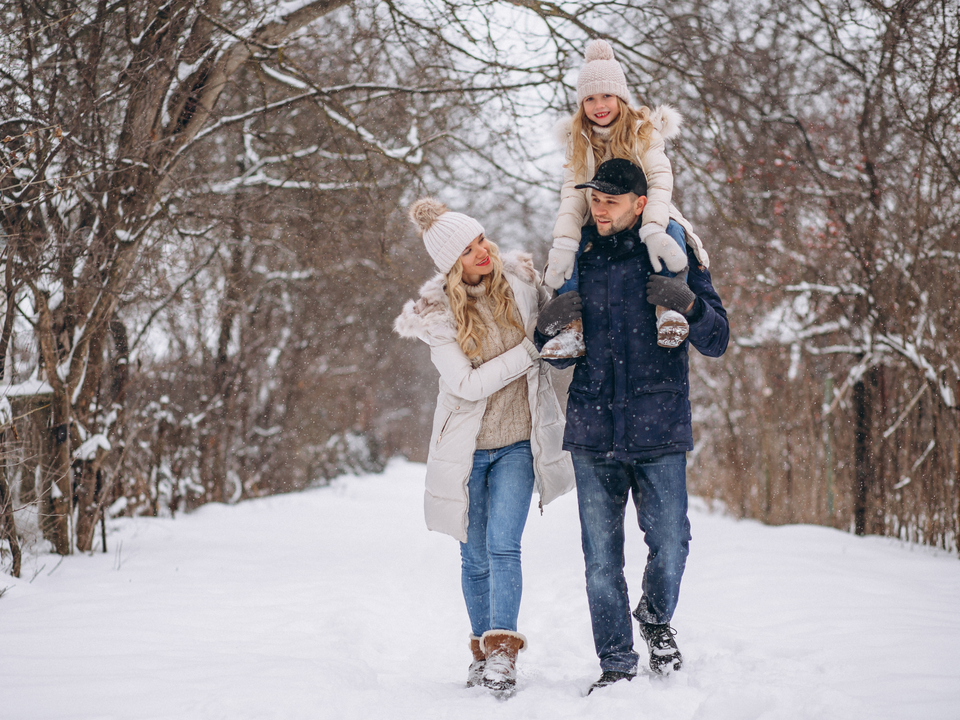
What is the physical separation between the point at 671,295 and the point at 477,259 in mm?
829

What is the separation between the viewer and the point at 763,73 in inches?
222

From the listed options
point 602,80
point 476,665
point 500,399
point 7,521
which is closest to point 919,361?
point 602,80

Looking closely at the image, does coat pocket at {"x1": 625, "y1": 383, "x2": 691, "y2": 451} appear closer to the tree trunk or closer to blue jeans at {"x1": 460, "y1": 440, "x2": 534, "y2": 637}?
blue jeans at {"x1": 460, "y1": 440, "x2": 534, "y2": 637}

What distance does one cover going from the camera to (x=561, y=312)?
2.62m

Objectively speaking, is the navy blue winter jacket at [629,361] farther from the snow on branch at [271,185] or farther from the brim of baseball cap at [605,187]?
the snow on branch at [271,185]

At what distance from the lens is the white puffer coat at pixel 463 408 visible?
279cm

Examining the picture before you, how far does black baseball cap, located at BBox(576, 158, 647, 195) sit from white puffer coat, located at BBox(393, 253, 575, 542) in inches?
20.6

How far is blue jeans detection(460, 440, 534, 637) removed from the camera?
2768mm

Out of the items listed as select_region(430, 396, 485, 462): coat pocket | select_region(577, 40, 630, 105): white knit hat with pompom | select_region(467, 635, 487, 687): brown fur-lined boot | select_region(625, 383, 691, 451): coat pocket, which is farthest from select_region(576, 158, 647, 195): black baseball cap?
select_region(467, 635, 487, 687): brown fur-lined boot

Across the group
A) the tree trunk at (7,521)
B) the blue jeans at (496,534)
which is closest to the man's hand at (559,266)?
the blue jeans at (496,534)

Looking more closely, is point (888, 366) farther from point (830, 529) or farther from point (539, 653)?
point (539, 653)

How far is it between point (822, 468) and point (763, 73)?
375cm

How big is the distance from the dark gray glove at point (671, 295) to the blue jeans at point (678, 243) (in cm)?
10

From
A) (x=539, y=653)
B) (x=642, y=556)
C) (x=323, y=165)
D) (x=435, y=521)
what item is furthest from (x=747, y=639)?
(x=323, y=165)
